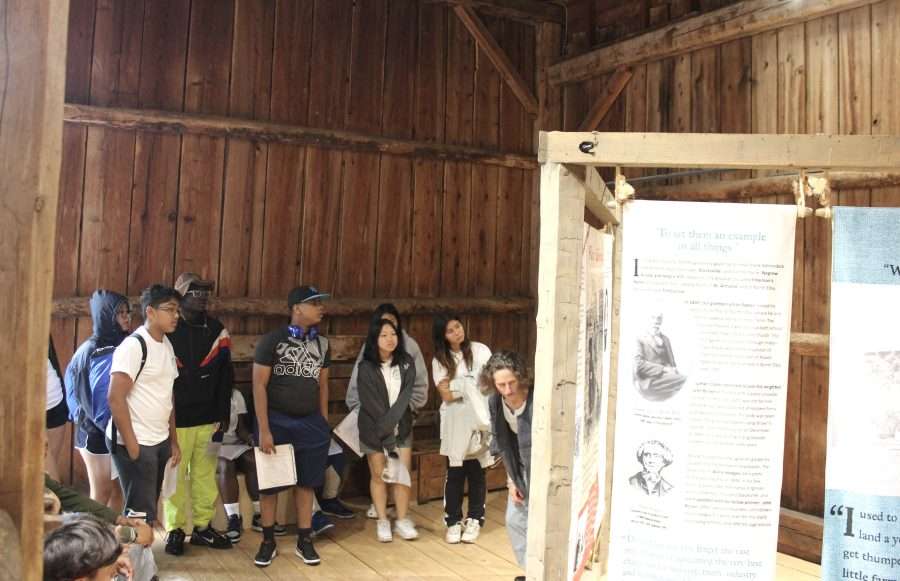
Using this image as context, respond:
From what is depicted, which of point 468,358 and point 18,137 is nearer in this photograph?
point 18,137

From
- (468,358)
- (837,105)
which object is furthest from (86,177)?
(837,105)

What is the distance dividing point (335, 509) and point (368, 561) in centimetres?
101

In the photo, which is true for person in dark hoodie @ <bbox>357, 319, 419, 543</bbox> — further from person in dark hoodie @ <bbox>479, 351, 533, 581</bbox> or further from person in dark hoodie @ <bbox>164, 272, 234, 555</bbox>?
person in dark hoodie @ <bbox>479, 351, 533, 581</bbox>

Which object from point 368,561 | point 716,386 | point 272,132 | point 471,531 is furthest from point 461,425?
point 716,386

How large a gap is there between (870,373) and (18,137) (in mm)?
2062

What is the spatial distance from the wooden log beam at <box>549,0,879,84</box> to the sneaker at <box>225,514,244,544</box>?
452 cm

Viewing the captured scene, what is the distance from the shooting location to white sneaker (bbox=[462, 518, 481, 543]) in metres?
5.25

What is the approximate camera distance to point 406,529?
534 centimetres

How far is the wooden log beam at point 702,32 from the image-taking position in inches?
202

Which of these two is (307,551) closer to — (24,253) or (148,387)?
(148,387)

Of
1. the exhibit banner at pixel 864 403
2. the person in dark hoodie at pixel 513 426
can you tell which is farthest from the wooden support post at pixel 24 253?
the person in dark hoodie at pixel 513 426

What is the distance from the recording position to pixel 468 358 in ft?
17.9

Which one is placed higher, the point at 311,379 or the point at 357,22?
the point at 357,22

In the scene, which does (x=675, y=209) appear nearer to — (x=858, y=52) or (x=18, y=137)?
(x=18, y=137)
